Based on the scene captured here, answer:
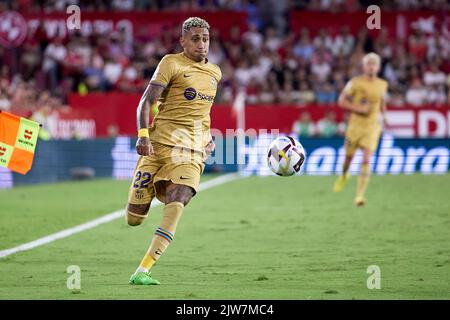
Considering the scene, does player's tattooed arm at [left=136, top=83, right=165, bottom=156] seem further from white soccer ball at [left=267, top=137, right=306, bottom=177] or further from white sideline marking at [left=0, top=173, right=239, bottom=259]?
white sideline marking at [left=0, top=173, right=239, bottom=259]

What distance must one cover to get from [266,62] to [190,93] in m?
22.6

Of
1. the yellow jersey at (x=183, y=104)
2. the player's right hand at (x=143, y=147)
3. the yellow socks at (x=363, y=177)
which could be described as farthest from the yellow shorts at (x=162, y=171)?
the yellow socks at (x=363, y=177)

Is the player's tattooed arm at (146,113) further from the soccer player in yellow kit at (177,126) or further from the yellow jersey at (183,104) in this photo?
the yellow jersey at (183,104)

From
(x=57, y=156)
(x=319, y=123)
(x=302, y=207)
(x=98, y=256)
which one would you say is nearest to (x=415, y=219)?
(x=302, y=207)

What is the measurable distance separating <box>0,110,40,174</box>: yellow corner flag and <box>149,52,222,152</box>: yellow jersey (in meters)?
2.42

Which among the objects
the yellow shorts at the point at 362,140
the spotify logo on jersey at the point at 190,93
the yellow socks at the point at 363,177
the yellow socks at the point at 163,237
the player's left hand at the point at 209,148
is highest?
the yellow shorts at the point at 362,140

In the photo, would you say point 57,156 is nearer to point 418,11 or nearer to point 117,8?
point 117,8

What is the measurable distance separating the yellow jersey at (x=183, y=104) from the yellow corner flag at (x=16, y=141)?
2421mm

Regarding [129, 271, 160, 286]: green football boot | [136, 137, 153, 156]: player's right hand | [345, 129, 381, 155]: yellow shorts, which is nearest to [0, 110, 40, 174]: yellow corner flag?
[136, 137, 153, 156]: player's right hand

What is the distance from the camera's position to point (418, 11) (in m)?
33.7

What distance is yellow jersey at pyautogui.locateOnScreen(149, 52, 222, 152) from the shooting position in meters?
10.9

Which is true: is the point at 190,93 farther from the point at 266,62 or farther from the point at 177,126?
the point at 266,62

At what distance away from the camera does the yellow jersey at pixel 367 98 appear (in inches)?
771
